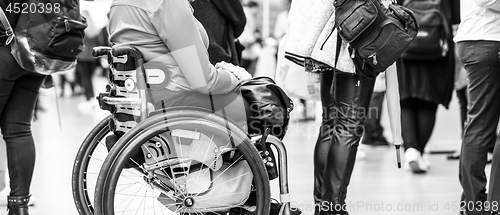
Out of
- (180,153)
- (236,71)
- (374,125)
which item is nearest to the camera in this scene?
(180,153)

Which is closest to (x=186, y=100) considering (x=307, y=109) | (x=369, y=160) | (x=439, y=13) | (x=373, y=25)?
(x=373, y=25)

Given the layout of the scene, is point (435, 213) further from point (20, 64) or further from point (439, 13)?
point (20, 64)

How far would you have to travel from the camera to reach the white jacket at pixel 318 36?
10.2ft

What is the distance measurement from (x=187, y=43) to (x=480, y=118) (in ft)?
4.84

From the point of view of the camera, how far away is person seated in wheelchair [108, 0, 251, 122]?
2.48 metres

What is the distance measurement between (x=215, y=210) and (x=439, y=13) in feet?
8.45

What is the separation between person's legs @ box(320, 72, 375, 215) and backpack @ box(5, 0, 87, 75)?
1289mm

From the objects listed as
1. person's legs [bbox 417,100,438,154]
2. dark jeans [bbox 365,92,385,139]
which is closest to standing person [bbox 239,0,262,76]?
dark jeans [bbox 365,92,385,139]

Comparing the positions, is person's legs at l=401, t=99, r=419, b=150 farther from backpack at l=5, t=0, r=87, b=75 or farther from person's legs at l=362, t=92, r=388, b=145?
backpack at l=5, t=0, r=87, b=75

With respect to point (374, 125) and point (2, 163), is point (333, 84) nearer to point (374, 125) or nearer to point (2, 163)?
point (2, 163)

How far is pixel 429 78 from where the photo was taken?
4797 mm

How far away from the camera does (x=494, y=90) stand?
307 centimetres

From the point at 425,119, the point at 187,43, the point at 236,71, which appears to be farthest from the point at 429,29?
the point at 187,43

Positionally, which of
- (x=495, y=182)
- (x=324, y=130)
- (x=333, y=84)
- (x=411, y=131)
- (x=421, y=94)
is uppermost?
(x=333, y=84)
